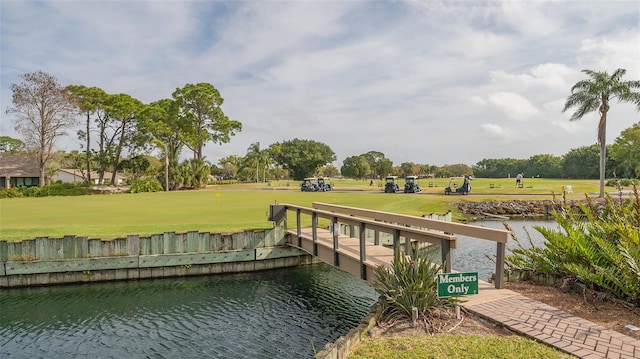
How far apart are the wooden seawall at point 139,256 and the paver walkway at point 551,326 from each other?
858 centimetres

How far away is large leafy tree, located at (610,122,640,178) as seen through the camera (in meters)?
59.9

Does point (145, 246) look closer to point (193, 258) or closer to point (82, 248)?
point (193, 258)

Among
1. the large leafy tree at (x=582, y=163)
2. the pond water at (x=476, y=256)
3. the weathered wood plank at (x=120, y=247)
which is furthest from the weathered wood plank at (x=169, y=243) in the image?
the large leafy tree at (x=582, y=163)

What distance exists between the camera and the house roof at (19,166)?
182ft

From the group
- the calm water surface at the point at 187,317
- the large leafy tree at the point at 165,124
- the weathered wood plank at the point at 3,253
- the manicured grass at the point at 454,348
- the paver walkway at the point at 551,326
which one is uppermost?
the large leafy tree at the point at 165,124

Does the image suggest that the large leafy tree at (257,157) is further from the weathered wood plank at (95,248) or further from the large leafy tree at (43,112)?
the weathered wood plank at (95,248)

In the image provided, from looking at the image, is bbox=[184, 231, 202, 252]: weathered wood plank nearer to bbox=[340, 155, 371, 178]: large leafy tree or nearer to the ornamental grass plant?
the ornamental grass plant

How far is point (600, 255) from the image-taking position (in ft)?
23.0

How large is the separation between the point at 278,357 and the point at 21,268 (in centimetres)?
909

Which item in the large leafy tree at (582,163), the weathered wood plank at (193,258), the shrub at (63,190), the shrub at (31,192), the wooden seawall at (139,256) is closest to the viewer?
the wooden seawall at (139,256)

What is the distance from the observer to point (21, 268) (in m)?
11.8

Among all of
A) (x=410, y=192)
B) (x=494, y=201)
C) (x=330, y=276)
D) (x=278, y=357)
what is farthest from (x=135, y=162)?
(x=278, y=357)

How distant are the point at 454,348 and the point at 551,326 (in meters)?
1.56

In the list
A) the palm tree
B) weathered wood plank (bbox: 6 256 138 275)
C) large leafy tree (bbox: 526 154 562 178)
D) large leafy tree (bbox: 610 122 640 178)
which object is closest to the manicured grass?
weathered wood plank (bbox: 6 256 138 275)
